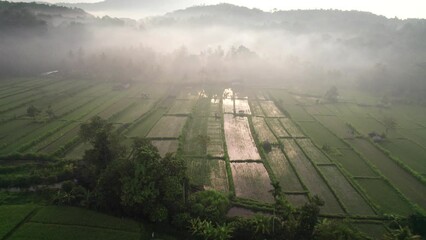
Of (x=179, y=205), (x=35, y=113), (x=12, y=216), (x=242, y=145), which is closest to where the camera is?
(x=12, y=216)

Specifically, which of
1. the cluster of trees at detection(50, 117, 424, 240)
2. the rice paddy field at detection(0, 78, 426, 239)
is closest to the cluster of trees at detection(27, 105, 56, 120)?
the rice paddy field at detection(0, 78, 426, 239)

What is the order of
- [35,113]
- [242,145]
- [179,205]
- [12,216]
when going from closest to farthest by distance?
[12,216]
[179,205]
[242,145]
[35,113]

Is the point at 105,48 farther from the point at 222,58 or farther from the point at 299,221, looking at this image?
the point at 299,221

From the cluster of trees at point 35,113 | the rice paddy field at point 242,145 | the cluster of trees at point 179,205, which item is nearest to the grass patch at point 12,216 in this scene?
the rice paddy field at point 242,145

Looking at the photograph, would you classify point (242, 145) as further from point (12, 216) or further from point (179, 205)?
point (12, 216)

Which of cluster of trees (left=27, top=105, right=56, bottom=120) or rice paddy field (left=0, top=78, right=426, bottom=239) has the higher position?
cluster of trees (left=27, top=105, right=56, bottom=120)

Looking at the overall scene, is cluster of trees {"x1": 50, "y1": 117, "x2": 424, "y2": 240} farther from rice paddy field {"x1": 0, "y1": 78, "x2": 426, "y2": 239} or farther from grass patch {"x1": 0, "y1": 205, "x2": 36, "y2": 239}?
grass patch {"x1": 0, "y1": 205, "x2": 36, "y2": 239}

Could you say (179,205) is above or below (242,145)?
above

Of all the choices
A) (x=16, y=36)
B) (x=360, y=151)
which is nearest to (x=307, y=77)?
(x=360, y=151)

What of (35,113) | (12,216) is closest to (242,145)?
(12,216)
